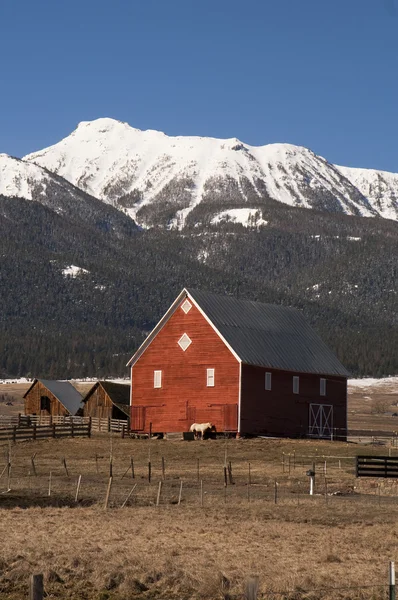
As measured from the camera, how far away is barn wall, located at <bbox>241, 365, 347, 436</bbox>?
80188 mm

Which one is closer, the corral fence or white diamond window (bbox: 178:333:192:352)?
white diamond window (bbox: 178:333:192:352)

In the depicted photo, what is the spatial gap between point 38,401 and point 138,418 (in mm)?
31710

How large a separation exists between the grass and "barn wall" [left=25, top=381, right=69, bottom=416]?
5127cm

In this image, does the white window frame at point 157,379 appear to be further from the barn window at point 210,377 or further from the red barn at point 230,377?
the barn window at point 210,377

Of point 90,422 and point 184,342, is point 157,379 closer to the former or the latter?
point 184,342

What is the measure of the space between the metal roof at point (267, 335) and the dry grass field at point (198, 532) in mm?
17179

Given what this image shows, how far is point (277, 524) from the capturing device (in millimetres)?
38812

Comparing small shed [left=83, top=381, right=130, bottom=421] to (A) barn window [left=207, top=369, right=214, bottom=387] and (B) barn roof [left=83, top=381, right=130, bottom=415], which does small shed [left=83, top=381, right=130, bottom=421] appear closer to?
(B) barn roof [left=83, top=381, right=130, bottom=415]

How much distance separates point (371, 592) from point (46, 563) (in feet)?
24.8

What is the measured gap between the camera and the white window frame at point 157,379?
84.1 meters

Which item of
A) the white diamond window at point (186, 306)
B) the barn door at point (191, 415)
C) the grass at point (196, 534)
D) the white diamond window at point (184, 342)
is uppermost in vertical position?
the white diamond window at point (186, 306)

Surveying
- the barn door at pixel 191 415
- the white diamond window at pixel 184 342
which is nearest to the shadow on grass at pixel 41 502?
the barn door at pixel 191 415

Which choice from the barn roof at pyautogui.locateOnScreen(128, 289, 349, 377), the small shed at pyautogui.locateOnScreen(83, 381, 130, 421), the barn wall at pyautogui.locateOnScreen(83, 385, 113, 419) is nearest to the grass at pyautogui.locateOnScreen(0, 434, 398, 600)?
the barn roof at pyautogui.locateOnScreen(128, 289, 349, 377)

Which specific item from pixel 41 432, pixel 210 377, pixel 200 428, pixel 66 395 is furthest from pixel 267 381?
pixel 66 395
